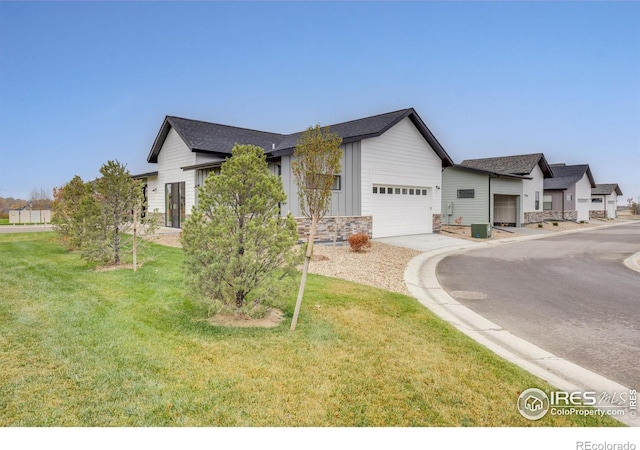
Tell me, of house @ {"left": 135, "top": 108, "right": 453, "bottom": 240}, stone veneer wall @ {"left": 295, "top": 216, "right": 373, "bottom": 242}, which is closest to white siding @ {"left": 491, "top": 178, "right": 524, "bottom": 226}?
house @ {"left": 135, "top": 108, "right": 453, "bottom": 240}

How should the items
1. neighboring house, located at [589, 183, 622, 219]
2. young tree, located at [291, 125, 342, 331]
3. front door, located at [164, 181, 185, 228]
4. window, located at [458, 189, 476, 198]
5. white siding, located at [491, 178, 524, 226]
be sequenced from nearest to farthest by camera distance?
young tree, located at [291, 125, 342, 331]
front door, located at [164, 181, 185, 228]
white siding, located at [491, 178, 524, 226]
window, located at [458, 189, 476, 198]
neighboring house, located at [589, 183, 622, 219]

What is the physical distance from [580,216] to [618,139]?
20.9 metres

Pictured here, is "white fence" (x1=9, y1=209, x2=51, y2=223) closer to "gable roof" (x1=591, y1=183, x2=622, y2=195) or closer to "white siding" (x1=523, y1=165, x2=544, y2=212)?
"white siding" (x1=523, y1=165, x2=544, y2=212)

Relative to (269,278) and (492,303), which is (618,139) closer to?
(492,303)

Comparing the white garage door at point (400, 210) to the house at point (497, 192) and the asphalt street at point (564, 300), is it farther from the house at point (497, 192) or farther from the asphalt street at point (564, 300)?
the house at point (497, 192)

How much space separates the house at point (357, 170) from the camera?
55.9ft

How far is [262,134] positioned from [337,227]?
41.1ft

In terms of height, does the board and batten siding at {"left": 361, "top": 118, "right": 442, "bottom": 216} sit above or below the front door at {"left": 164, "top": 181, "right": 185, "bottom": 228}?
above

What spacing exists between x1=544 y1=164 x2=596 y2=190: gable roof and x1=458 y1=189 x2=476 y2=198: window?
18706mm

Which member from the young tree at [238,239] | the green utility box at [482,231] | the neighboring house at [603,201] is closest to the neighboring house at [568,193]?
the neighboring house at [603,201]

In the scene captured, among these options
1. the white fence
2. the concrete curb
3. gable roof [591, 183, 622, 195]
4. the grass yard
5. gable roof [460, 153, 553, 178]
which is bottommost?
the concrete curb

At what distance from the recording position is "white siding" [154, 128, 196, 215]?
21.2 meters

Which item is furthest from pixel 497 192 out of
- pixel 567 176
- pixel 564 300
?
pixel 564 300

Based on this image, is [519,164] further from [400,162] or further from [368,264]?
[368,264]
